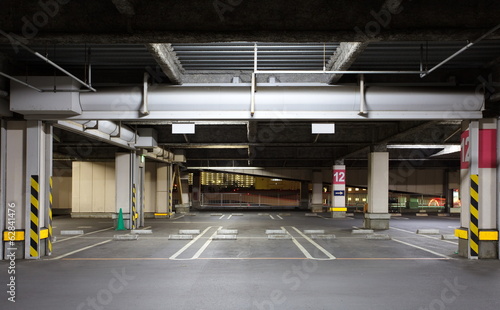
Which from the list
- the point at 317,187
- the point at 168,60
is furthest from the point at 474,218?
the point at 317,187

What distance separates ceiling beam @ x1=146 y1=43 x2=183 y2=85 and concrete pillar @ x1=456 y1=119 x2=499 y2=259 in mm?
7571

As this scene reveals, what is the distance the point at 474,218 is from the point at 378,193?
877 cm

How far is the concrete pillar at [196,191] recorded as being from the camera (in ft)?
131

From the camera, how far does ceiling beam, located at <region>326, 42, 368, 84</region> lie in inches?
310

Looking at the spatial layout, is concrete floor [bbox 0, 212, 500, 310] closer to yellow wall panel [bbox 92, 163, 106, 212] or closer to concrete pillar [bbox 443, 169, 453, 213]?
yellow wall panel [bbox 92, 163, 106, 212]

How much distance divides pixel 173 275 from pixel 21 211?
15.3 feet

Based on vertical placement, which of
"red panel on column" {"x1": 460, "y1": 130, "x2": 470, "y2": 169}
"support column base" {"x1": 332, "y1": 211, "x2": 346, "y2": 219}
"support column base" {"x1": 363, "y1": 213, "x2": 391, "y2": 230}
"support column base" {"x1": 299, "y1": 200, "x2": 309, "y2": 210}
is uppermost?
"red panel on column" {"x1": 460, "y1": 130, "x2": 470, "y2": 169}

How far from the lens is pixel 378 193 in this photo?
19.1 meters

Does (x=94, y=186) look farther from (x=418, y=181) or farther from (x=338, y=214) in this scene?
(x=418, y=181)

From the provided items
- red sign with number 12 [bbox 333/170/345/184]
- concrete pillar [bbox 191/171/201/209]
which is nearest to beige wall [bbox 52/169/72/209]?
concrete pillar [bbox 191/171/201/209]

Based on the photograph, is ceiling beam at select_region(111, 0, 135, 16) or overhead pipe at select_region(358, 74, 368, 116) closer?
ceiling beam at select_region(111, 0, 135, 16)

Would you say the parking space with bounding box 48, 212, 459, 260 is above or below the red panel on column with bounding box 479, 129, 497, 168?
below

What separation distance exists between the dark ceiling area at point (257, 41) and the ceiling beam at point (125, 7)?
15 mm

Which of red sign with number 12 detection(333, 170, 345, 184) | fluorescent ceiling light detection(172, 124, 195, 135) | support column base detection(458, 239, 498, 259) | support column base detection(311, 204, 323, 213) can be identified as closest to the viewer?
support column base detection(458, 239, 498, 259)
